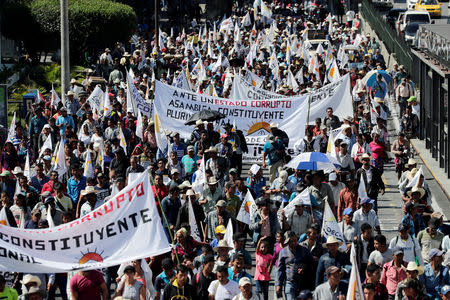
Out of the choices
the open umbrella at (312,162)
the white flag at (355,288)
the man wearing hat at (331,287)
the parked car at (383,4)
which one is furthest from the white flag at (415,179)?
the parked car at (383,4)

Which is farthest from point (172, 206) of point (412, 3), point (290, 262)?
point (412, 3)

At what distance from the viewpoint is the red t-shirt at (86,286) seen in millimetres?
12516

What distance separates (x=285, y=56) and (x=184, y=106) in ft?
55.5

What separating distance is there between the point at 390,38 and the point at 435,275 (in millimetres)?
32655

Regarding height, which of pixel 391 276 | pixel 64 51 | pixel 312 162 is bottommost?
pixel 391 276

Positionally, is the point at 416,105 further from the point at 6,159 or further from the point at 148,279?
the point at 148,279

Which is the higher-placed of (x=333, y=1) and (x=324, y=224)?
(x=333, y=1)

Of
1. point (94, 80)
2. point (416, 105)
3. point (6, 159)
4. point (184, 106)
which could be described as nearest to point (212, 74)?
point (94, 80)

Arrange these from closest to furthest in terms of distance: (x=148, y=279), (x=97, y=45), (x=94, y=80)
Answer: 1. (x=148, y=279)
2. (x=94, y=80)
3. (x=97, y=45)

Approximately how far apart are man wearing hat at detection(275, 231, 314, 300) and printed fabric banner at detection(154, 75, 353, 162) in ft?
25.9

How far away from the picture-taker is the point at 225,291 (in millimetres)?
12320

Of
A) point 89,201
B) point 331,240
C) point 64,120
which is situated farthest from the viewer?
point 64,120

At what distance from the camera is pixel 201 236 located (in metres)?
16.3

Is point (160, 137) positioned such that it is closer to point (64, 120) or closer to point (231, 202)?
point (64, 120)
